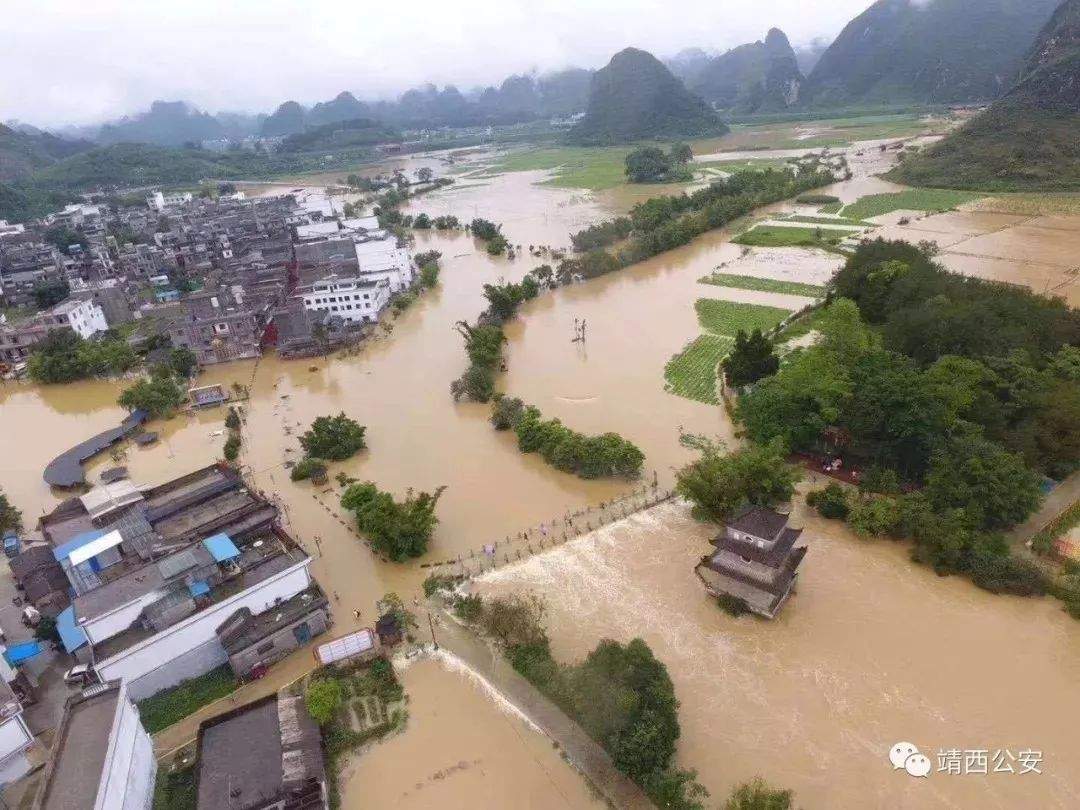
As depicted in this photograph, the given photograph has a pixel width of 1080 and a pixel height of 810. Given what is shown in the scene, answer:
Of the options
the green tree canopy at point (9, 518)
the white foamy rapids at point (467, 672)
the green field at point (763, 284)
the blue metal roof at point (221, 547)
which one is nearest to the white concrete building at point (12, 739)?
the blue metal roof at point (221, 547)

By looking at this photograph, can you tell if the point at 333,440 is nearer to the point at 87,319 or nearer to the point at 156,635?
the point at 156,635

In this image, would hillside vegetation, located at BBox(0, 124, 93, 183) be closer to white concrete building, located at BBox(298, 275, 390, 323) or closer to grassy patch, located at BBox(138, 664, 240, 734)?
white concrete building, located at BBox(298, 275, 390, 323)

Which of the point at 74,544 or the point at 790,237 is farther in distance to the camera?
the point at 790,237

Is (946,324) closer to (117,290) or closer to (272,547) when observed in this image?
(272,547)

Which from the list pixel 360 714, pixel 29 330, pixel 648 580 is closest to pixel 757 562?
pixel 648 580

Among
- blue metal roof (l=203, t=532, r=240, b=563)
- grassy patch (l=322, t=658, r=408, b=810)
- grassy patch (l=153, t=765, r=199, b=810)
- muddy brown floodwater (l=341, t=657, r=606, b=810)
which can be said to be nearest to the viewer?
grassy patch (l=153, t=765, r=199, b=810)

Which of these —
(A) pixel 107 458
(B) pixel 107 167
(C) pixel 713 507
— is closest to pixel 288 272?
(A) pixel 107 458

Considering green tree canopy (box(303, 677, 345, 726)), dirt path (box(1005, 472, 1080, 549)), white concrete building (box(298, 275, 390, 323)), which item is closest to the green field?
dirt path (box(1005, 472, 1080, 549))
